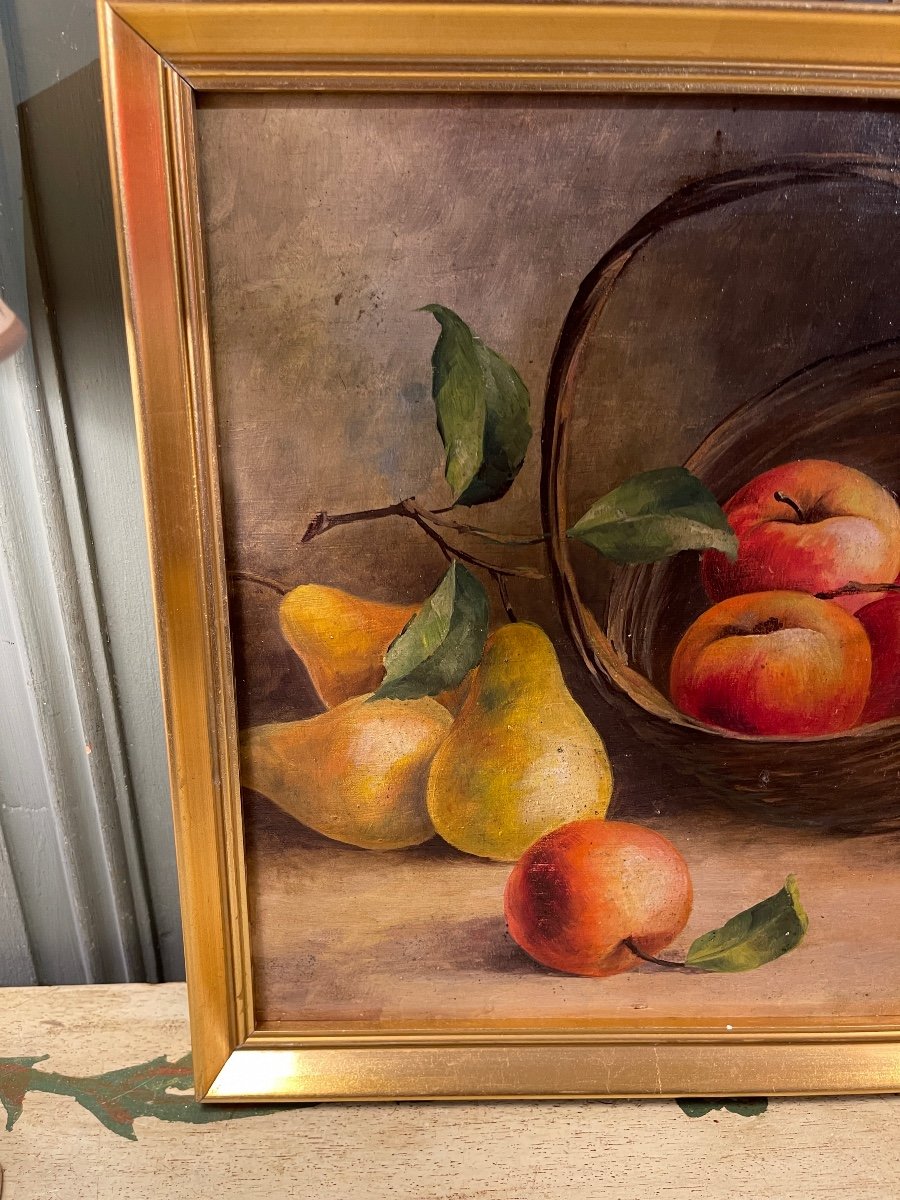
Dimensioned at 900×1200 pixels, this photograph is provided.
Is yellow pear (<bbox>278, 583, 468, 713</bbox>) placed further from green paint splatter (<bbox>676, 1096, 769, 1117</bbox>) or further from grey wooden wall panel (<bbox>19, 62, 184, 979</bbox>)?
green paint splatter (<bbox>676, 1096, 769, 1117</bbox>)

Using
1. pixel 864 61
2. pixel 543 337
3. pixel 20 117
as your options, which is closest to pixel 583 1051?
pixel 543 337

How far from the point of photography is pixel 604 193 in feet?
2.08

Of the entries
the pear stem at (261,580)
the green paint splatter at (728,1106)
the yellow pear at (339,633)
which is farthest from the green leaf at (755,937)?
the pear stem at (261,580)

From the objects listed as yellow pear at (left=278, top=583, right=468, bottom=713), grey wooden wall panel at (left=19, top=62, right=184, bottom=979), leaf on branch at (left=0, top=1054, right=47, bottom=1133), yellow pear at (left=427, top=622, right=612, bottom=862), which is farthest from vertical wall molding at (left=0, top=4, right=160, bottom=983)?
yellow pear at (left=427, top=622, right=612, bottom=862)

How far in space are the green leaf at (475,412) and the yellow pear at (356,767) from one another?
198 mm

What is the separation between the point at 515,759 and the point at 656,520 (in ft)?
0.79

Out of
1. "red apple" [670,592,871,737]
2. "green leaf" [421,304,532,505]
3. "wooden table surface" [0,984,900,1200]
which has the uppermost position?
"green leaf" [421,304,532,505]

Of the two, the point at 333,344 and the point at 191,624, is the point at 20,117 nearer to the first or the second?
the point at 333,344

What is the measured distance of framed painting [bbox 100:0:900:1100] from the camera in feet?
2.01

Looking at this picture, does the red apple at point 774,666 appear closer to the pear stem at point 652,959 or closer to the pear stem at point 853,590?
the pear stem at point 853,590

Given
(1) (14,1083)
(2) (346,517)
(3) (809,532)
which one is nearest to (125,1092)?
(1) (14,1083)

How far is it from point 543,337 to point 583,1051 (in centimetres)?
65

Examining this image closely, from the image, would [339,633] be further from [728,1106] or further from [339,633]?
[728,1106]

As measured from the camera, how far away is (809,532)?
2.30ft
